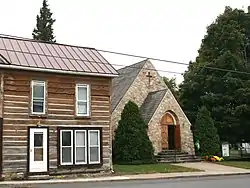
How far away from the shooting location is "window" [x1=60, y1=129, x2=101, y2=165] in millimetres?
24109

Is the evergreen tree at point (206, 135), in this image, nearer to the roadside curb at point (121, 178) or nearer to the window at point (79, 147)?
the roadside curb at point (121, 178)

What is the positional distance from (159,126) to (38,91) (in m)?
12.9

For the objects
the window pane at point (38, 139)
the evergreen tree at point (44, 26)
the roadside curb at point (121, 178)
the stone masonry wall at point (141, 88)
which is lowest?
the roadside curb at point (121, 178)

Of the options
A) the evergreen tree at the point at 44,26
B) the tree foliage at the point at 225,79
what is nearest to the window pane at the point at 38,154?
the tree foliage at the point at 225,79

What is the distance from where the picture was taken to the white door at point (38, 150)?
907 inches

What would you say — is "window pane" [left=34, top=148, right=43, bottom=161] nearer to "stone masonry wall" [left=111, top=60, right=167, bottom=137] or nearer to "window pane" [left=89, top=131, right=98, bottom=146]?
"window pane" [left=89, top=131, right=98, bottom=146]

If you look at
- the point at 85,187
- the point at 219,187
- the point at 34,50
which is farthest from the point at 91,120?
the point at 219,187

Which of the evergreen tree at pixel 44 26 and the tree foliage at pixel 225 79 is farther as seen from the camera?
the evergreen tree at pixel 44 26

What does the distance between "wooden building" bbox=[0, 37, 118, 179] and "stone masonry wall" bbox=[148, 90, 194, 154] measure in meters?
8.28

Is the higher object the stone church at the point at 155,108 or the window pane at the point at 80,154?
the stone church at the point at 155,108

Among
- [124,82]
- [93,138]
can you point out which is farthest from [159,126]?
[93,138]

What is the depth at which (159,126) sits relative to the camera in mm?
33719

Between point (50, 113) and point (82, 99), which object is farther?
point (82, 99)

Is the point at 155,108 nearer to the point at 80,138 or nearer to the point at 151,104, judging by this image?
the point at 151,104
